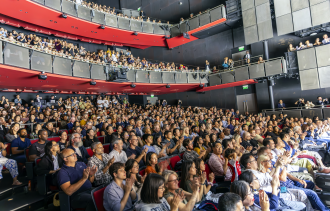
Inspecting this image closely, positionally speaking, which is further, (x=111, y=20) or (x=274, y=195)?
(x=111, y=20)

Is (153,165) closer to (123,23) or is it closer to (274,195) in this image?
(274,195)

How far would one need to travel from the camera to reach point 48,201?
8.89 ft

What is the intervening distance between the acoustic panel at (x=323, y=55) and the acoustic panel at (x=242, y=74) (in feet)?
9.72

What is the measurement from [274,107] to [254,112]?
110 centimetres

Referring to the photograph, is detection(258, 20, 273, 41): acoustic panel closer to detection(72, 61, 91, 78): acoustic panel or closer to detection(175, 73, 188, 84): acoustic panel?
detection(175, 73, 188, 84): acoustic panel

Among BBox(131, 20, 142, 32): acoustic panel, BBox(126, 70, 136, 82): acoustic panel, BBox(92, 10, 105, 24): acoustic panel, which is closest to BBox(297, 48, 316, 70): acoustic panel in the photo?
BBox(126, 70, 136, 82): acoustic panel

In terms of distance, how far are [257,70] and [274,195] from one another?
9454 mm

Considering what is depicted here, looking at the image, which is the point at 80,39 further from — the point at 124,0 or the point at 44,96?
the point at 124,0

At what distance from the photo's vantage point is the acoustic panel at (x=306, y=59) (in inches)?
366

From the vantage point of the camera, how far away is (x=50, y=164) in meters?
2.68

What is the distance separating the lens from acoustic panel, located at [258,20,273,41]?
9914mm

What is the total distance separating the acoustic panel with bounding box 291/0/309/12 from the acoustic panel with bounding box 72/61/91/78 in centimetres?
944

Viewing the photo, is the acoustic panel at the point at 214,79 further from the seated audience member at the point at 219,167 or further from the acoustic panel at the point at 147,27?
the seated audience member at the point at 219,167

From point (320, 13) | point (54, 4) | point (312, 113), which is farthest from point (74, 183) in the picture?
point (320, 13)
